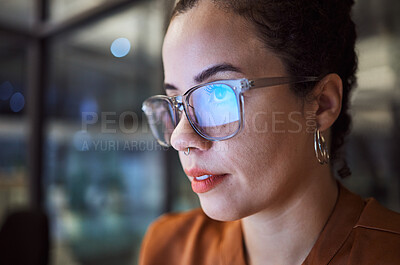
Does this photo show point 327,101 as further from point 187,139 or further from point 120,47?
point 120,47

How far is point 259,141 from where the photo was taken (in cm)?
76

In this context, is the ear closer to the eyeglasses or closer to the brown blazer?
the eyeglasses

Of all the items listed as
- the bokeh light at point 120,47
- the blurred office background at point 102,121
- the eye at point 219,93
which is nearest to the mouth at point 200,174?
the eye at point 219,93

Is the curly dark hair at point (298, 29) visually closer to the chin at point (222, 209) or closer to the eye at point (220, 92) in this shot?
the eye at point (220, 92)

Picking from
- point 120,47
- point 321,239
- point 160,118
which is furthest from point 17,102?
point 321,239

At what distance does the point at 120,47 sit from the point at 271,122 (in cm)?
188

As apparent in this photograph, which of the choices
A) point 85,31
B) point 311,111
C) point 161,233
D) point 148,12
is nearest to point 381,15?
point 311,111

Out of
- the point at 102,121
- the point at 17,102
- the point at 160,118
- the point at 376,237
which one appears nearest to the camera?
the point at 376,237

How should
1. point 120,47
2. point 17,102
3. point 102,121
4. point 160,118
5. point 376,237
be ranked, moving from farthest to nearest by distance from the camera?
point 17,102
point 102,121
point 120,47
point 160,118
point 376,237

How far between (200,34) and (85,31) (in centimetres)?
225

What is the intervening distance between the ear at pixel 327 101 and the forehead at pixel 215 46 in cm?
14

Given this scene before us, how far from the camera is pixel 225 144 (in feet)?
2.54

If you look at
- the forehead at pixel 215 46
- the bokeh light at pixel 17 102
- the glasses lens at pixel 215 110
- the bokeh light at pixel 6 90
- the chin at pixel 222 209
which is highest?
the bokeh light at pixel 6 90

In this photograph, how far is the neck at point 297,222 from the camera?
0.84 meters
